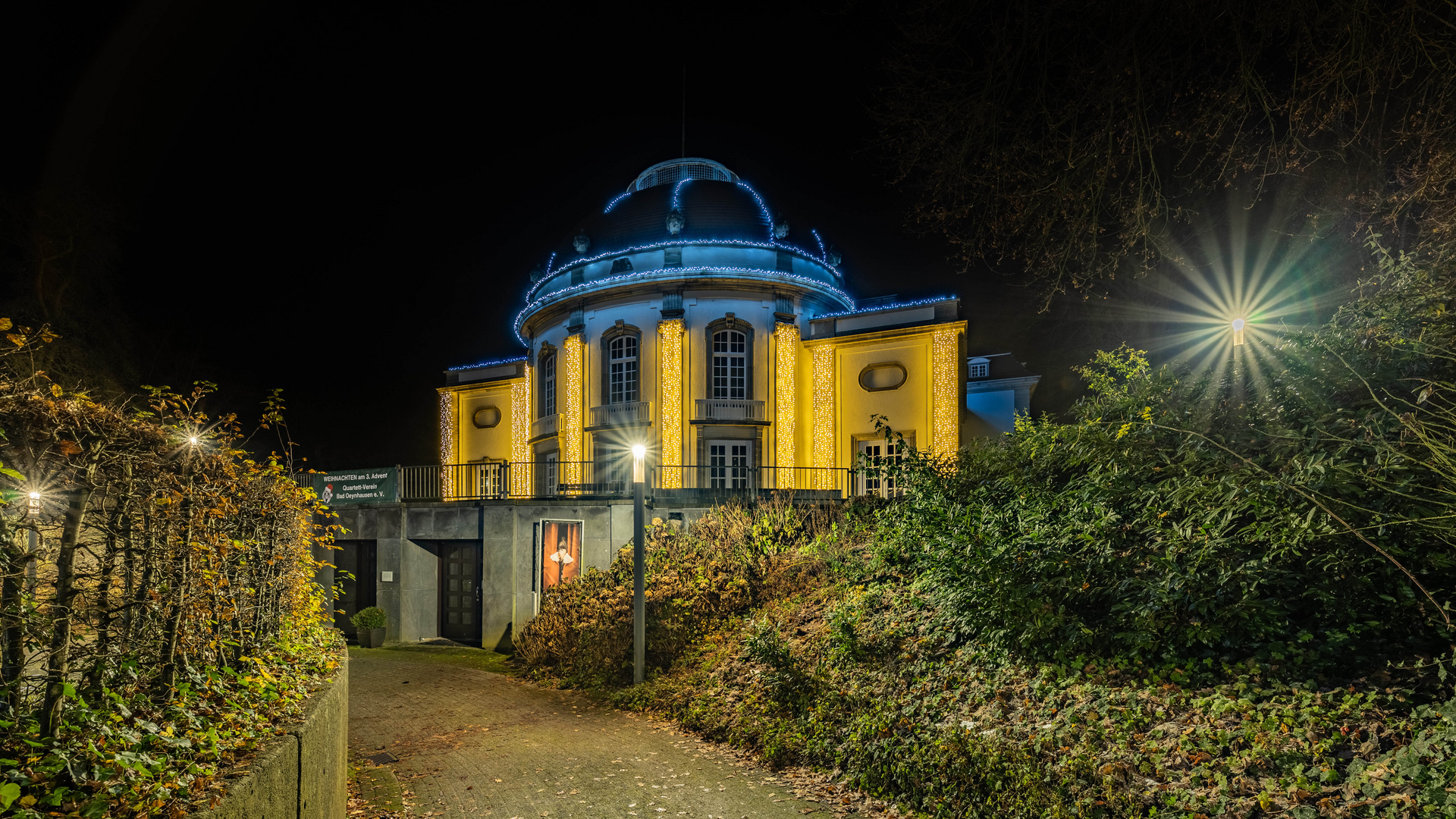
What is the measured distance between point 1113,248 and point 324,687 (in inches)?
296

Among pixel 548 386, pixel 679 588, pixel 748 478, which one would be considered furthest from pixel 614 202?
pixel 679 588

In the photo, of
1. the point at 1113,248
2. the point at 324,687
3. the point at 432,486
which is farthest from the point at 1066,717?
the point at 432,486

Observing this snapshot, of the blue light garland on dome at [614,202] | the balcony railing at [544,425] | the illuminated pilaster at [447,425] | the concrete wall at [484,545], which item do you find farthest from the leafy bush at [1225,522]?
the illuminated pilaster at [447,425]

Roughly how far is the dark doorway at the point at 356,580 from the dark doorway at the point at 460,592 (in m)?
1.92

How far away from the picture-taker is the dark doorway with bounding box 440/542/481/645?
19.2m

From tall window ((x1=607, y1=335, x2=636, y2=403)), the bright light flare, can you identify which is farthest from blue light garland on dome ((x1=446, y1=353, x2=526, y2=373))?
the bright light flare

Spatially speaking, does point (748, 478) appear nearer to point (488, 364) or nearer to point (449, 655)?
point (449, 655)

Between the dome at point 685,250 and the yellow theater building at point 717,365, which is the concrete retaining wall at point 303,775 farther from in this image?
the dome at point 685,250

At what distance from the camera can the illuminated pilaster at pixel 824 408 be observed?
2583 centimetres

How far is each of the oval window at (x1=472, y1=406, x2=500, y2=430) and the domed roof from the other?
26.1 ft

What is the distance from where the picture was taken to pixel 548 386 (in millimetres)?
29125

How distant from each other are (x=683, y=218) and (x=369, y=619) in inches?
603

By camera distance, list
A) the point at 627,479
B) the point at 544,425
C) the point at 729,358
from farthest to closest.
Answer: the point at 544,425, the point at 729,358, the point at 627,479

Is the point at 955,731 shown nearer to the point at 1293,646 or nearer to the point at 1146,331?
the point at 1293,646
